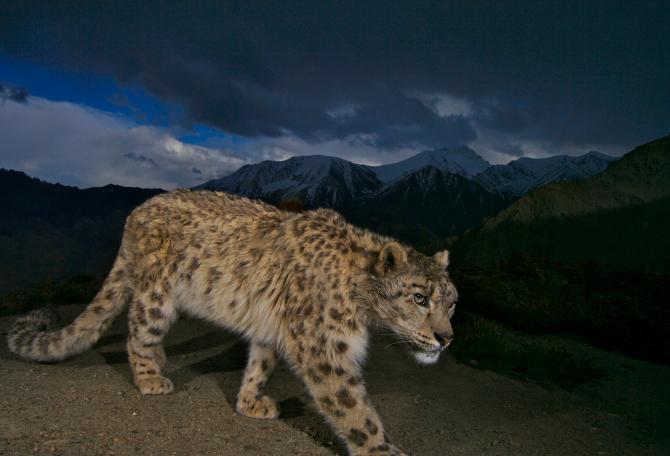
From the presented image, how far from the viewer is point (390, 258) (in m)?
5.44

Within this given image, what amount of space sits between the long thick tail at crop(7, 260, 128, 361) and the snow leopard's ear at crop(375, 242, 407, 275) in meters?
3.51

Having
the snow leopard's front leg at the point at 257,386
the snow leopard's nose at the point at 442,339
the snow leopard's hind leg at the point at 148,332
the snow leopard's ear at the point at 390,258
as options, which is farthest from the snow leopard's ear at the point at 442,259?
the snow leopard's hind leg at the point at 148,332

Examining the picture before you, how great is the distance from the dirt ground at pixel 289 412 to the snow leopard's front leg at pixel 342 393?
502 mm

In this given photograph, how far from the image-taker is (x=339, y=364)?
505 cm

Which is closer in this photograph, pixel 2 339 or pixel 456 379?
pixel 456 379

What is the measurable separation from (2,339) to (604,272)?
48.7 feet

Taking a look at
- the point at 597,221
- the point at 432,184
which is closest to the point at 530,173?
the point at 432,184

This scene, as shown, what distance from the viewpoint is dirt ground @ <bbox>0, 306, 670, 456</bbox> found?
5105 millimetres

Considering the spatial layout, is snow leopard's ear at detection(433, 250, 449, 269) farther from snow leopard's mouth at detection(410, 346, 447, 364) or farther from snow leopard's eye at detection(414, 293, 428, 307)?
snow leopard's mouth at detection(410, 346, 447, 364)

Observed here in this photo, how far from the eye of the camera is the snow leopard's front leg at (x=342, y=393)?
4.88 m

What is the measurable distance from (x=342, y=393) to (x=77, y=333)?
151 inches

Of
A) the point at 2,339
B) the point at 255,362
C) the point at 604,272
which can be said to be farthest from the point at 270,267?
the point at 604,272

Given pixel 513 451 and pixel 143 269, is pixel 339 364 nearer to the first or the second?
pixel 513 451

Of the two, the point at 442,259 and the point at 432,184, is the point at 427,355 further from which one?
the point at 432,184
